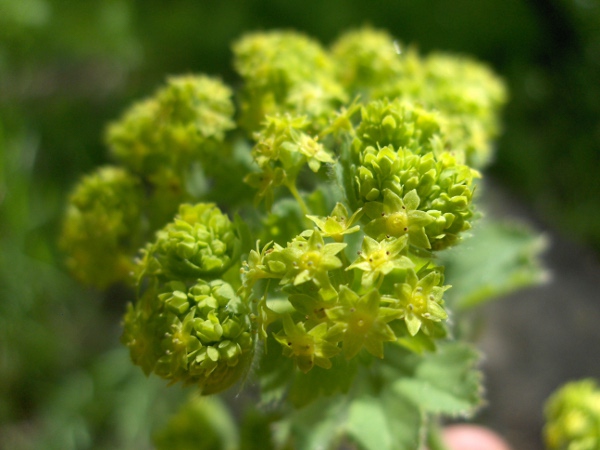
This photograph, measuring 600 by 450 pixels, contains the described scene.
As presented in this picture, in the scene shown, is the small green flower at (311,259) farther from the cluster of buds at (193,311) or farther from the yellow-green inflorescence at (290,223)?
the cluster of buds at (193,311)

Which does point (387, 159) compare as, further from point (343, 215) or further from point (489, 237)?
point (489, 237)

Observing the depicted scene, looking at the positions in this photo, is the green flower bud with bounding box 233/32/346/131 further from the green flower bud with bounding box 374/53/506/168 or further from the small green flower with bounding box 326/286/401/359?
the small green flower with bounding box 326/286/401/359

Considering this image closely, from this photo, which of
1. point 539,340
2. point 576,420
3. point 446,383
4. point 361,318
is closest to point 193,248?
point 361,318

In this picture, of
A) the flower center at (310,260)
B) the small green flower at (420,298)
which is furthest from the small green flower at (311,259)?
the small green flower at (420,298)

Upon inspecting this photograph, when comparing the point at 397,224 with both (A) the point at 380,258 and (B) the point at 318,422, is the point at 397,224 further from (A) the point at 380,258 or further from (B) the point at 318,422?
(B) the point at 318,422

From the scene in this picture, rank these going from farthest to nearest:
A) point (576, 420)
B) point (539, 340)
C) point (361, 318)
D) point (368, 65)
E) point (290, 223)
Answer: point (539, 340) < point (576, 420) < point (368, 65) < point (290, 223) < point (361, 318)
